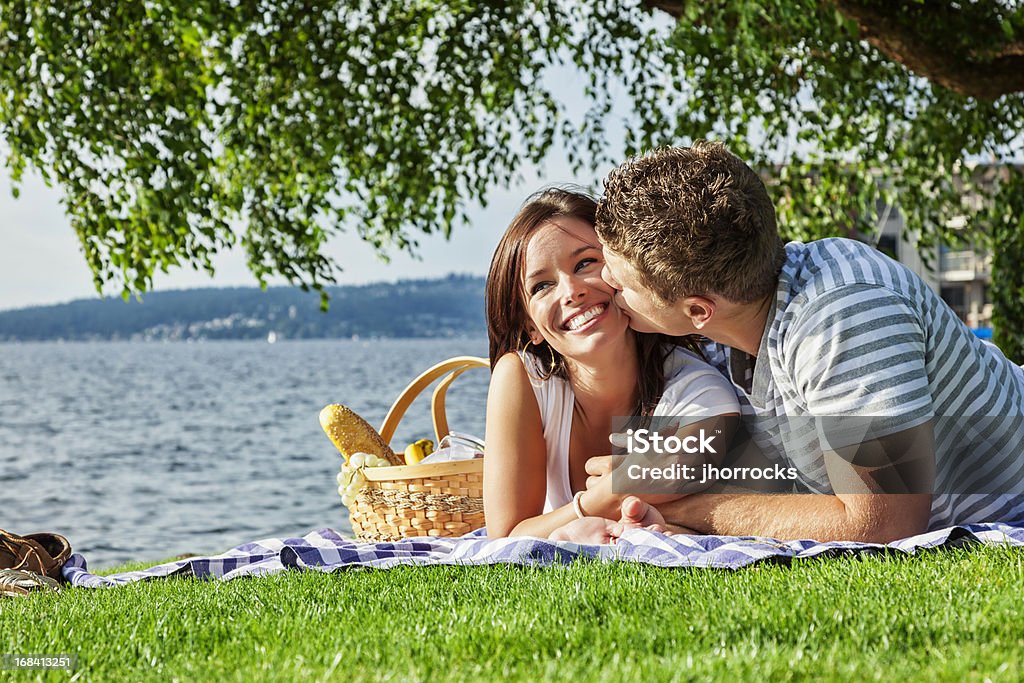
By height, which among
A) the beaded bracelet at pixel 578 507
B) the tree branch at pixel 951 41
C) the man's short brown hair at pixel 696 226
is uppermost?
the tree branch at pixel 951 41

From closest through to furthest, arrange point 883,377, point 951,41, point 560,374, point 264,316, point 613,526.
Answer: point 883,377 → point 613,526 → point 560,374 → point 951,41 → point 264,316

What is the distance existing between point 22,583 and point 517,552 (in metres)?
1.84

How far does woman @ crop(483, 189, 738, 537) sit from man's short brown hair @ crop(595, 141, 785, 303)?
1.75 ft

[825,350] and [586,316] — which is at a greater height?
[586,316]

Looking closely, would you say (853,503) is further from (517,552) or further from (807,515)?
(517,552)

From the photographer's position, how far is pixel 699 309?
2.90m

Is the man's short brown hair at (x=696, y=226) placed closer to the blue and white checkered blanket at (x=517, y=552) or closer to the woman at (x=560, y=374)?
the woman at (x=560, y=374)

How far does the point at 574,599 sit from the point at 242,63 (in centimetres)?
732

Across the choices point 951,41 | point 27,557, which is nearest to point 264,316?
point 951,41

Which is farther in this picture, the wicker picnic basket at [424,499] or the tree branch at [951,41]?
the tree branch at [951,41]

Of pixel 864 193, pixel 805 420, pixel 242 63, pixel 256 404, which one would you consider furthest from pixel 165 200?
pixel 256 404

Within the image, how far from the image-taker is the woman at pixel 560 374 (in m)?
3.39

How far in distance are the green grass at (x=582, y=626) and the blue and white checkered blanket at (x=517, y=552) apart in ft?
0.28

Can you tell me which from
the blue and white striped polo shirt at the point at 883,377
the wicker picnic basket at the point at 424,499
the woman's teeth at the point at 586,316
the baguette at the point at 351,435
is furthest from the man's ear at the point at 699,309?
the baguette at the point at 351,435
